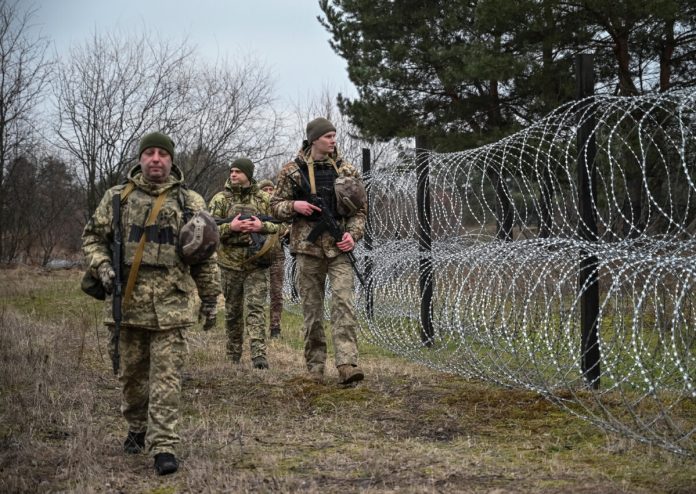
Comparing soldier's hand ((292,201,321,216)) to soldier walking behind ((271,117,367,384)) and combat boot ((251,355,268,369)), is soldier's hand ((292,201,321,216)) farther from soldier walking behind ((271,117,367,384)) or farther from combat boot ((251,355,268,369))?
combat boot ((251,355,268,369))

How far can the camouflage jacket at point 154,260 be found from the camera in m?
3.91

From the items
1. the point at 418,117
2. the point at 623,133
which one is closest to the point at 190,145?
the point at 418,117

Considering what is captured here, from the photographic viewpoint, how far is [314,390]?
572 centimetres

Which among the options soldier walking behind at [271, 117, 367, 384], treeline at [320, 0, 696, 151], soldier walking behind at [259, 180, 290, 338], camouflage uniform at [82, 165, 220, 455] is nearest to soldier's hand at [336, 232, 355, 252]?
soldier walking behind at [271, 117, 367, 384]

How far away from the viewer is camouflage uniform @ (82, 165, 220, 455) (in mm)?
3877

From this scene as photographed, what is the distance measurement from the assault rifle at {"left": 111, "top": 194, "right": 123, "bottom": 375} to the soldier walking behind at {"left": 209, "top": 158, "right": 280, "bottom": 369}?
108 inches

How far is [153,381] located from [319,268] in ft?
7.58

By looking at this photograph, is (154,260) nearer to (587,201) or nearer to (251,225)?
(251,225)

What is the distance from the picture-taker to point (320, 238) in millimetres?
5902

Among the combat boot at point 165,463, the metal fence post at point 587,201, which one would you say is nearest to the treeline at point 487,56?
the metal fence post at point 587,201

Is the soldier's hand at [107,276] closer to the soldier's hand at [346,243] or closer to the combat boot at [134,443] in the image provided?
the combat boot at [134,443]

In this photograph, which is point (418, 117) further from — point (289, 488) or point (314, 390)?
point (289, 488)

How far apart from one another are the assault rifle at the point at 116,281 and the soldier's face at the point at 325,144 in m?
2.18

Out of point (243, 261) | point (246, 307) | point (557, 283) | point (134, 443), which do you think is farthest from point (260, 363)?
point (557, 283)
